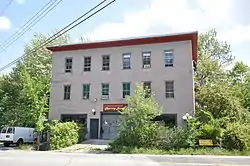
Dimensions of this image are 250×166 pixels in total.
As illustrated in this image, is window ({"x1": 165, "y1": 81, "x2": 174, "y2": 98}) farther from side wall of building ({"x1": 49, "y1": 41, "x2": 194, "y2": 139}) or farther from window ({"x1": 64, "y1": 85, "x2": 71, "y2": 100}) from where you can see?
window ({"x1": 64, "y1": 85, "x2": 71, "y2": 100})

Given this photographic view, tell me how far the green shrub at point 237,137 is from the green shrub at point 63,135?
11.6 metres

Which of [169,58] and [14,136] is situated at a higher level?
[169,58]

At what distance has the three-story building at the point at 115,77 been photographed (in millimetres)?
26406

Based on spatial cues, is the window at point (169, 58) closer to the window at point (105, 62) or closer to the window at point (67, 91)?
the window at point (105, 62)

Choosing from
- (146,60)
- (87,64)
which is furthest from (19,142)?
(146,60)

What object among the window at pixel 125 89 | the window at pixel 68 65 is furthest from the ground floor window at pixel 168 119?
the window at pixel 68 65

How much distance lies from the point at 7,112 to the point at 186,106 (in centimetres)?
2462

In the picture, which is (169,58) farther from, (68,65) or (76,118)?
(76,118)

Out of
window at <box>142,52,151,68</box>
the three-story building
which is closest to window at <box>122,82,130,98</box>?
the three-story building

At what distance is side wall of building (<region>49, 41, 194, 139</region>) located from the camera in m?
26.2

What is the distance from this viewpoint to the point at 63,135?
76.8 feet

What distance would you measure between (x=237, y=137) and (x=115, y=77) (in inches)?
490

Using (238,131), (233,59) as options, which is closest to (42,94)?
(238,131)

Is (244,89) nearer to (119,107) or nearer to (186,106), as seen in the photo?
(186,106)
